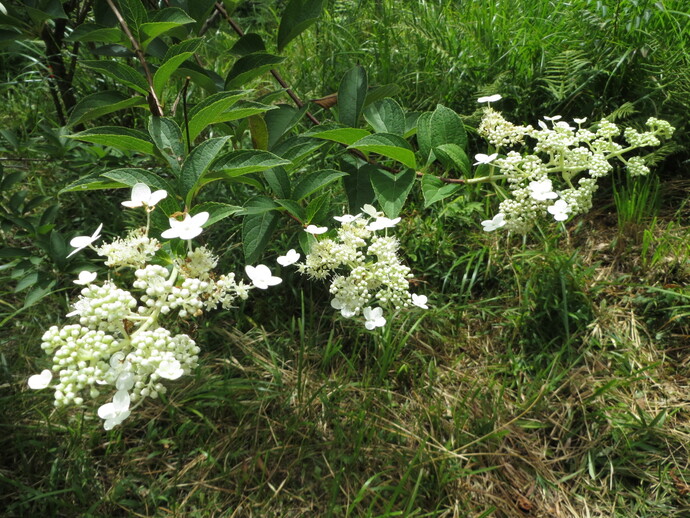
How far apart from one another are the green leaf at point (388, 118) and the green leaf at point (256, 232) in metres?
0.36

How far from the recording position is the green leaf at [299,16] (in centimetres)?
135

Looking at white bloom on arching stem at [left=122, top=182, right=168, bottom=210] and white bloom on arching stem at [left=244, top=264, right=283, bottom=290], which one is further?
white bloom on arching stem at [left=244, top=264, right=283, bottom=290]

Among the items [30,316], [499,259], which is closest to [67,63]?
[30,316]

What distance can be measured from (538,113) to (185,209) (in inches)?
79.0

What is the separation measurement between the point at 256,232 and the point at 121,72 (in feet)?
1.44

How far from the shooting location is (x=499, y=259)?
217 cm

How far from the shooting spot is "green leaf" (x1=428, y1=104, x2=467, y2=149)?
4.04 feet

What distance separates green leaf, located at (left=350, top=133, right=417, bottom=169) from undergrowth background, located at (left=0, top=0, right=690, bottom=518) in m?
0.85

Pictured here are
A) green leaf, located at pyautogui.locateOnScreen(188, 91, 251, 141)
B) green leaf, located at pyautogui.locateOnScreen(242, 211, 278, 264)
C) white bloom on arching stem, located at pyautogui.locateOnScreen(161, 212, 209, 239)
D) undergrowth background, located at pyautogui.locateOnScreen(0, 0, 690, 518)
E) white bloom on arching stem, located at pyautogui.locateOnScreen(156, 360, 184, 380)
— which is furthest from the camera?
undergrowth background, located at pyautogui.locateOnScreen(0, 0, 690, 518)

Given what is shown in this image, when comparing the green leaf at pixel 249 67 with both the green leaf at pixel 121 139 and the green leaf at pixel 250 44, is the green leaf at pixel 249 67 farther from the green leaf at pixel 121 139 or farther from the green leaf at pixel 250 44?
the green leaf at pixel 121 139

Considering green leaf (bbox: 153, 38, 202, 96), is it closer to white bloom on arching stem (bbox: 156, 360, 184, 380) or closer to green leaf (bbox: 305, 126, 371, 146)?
Result: green leaf (bbox: 305, 126, 371, 146)

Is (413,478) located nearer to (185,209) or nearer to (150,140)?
(185,209)

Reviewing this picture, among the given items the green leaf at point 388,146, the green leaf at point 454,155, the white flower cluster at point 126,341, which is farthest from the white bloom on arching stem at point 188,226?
the green leaf at point 454,155

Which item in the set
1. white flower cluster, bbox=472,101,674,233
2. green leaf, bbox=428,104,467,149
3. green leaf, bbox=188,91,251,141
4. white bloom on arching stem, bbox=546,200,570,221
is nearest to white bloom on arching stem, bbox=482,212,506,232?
white flower cluster, bbox=472,101,674,233
